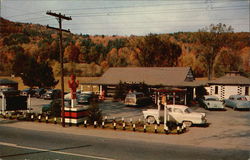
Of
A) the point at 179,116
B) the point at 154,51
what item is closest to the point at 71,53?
the point at 154,51

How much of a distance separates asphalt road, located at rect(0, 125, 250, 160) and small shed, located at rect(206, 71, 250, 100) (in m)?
23.5

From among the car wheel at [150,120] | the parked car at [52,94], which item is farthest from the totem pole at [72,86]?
the parked car at [52,94]

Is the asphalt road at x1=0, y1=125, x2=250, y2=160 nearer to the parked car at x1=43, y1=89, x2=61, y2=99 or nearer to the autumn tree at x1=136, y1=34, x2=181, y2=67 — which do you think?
the parked car at x1=43, y1=89, x2=61, y2=99

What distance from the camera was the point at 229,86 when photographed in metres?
33.4

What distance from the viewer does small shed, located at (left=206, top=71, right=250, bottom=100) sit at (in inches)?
1277

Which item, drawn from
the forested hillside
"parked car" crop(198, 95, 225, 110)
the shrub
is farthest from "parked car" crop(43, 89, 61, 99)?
"parked car" crop(198, 95, 225, 110)

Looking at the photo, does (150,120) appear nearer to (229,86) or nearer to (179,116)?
(179,116)

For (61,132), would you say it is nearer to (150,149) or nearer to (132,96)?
(150,149)

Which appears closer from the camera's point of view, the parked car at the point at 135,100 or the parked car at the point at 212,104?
the parked car at the point at 212,104

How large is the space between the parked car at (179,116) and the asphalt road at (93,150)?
5455 millimetres

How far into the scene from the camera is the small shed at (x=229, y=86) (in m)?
32.4

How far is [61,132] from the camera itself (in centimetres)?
1576

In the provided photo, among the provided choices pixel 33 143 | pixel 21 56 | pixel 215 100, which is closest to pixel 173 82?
pixel 215 100

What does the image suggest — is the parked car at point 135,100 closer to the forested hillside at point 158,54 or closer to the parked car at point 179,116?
the parked car at point 179,116
